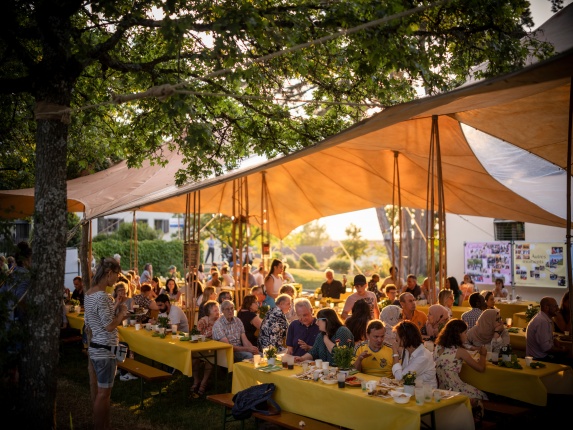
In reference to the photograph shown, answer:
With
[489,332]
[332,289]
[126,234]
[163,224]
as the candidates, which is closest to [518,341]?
[489,332]

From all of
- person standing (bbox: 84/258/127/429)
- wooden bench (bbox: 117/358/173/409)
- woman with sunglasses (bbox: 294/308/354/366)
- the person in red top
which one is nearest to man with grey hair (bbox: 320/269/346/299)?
the person in red top

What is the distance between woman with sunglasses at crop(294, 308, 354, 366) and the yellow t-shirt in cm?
39

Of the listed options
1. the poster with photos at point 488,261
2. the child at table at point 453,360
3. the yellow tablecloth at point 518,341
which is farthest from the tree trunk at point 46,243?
the poster with photos at point 488,261

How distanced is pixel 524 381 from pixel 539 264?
12.2 metres

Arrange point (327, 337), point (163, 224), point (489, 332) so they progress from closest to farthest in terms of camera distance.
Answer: point (327, 337) → point (489, 332) → point (163, 224)

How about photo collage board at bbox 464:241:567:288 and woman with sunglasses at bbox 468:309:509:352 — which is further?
photo collage board at bbox 464:241:567:288

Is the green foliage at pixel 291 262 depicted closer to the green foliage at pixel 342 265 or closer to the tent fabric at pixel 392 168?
the green foliage at pixel 342 265

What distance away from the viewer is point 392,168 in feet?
37.5

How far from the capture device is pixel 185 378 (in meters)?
9.26

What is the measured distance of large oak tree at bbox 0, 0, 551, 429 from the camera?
5289 mm

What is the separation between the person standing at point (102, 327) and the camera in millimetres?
5793

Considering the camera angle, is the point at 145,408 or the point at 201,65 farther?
the point at 201,65

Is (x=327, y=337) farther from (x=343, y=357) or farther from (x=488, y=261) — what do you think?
(x=488, y=261)

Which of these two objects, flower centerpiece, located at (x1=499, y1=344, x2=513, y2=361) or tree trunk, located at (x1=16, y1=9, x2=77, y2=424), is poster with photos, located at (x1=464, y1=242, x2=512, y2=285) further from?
tree trunk, located at (x1=16, y1=9, x2=77, y2=424)
